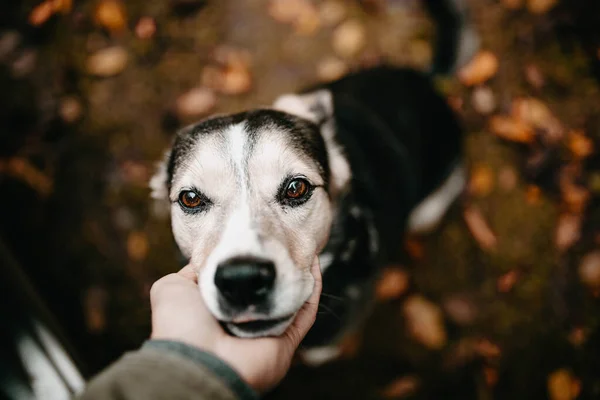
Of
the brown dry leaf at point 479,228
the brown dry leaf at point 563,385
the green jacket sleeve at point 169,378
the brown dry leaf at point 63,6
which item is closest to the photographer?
the green jacket sleeve at point 169,378

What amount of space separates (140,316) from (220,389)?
2.23 m

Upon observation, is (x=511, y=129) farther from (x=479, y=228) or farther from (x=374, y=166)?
(x=374, y=166)

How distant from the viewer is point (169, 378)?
4.16 ft

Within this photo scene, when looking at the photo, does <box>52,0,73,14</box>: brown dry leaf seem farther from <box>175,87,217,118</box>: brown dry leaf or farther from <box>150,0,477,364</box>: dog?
<box>150,0,477,364</box>: dog

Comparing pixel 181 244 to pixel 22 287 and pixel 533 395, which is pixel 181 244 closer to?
pixel 22 287

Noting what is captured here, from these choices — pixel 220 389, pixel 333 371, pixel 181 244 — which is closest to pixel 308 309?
pixel 220 389

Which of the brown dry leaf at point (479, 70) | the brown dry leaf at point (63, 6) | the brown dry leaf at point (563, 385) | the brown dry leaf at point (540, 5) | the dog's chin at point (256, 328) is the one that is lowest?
the brown dry leaf at point (563, 385)

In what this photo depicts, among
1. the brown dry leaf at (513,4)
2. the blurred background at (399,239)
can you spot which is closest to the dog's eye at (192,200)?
the blurred background at (399,239)

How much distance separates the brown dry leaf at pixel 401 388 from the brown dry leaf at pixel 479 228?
4.12 feet

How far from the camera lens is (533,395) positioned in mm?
2975

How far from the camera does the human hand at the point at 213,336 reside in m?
1.43

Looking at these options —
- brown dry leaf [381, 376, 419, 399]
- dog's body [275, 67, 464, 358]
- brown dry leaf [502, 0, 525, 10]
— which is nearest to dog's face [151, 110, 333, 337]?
dog's body [275, 67, 464, 358]

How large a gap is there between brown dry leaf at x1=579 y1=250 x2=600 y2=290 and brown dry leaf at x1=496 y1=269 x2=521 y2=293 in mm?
472

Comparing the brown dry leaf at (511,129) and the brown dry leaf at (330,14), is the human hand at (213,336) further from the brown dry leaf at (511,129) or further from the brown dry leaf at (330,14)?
the brown dry leaf at (330,14)
